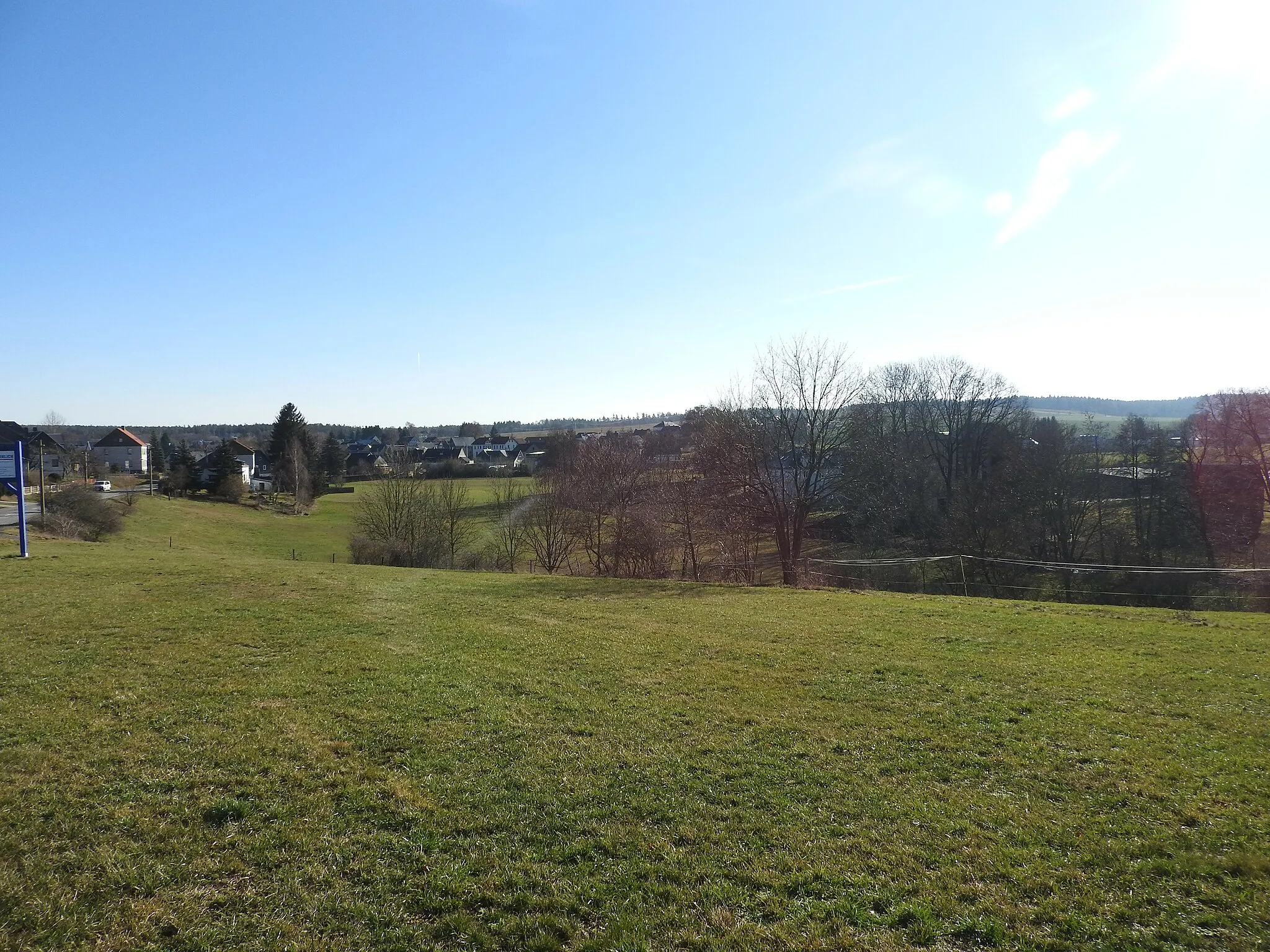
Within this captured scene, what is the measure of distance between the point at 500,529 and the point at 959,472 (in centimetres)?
3356

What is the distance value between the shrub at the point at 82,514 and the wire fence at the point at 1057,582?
33928 millimetres

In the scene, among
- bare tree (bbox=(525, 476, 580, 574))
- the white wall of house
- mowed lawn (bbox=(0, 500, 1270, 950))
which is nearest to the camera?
mowed lawn (bbox=(0, 500, 1270, 950))

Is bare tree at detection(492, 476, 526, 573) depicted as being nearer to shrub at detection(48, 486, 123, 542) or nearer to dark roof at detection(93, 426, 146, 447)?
shrub at detection(48, 486, 123, 542)

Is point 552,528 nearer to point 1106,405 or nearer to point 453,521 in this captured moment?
point 453,521

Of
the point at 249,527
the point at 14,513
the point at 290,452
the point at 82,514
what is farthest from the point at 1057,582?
the point at 290,452

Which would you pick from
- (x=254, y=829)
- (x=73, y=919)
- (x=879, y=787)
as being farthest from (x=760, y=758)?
(x=73, y=919)

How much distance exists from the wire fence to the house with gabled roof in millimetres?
97716

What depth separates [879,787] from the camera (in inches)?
221

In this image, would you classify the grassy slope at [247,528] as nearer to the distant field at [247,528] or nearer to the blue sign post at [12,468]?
the distant field at [247,528]

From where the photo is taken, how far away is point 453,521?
38.4 metres

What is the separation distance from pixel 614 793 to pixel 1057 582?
35779mm

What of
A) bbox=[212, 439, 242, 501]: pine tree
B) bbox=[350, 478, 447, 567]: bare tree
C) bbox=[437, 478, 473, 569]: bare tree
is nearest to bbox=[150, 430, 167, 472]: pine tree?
bbox=[212, 439, 242, 501]: pine tree

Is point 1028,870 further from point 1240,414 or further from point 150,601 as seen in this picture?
point 1240,414

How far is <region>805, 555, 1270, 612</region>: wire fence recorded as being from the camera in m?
27.5
